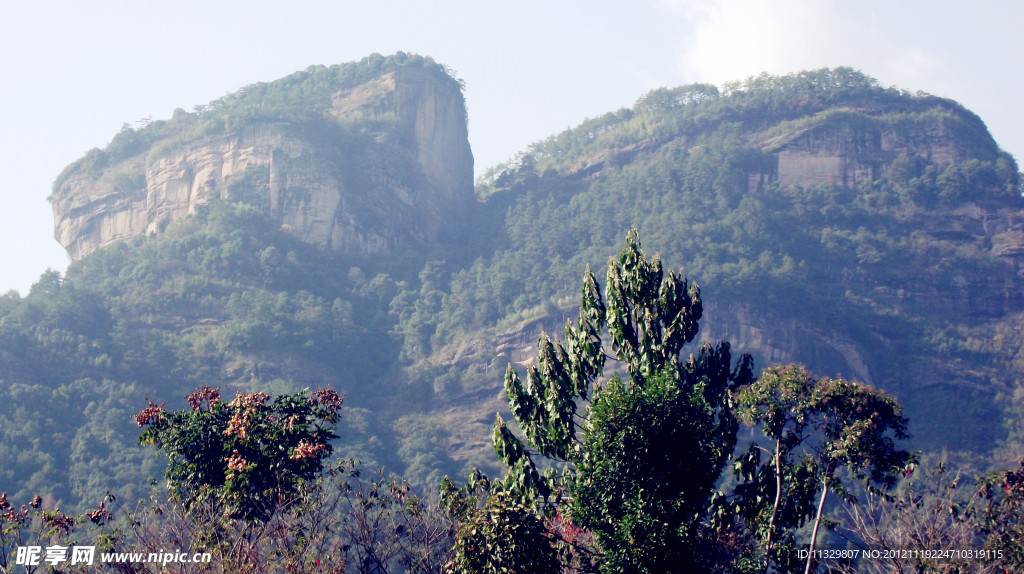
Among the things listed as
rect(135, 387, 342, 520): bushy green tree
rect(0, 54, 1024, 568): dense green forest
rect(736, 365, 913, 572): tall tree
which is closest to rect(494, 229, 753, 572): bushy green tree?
rect(736, 365, 913, 572): tall tree

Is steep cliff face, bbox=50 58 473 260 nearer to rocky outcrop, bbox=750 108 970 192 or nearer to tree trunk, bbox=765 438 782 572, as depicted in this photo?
rocky outcrop, bbox=750 108 970 192

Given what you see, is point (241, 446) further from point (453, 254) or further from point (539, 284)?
point (453, 254)

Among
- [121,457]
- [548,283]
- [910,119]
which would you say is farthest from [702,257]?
[121,457]

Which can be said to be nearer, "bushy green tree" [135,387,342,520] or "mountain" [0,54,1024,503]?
"bushy green tree" [135,387,342,520]

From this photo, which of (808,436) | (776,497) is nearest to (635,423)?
(808,436)

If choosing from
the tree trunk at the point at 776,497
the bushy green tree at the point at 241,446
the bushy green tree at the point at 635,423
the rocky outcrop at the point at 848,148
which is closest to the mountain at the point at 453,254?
the rocky outcrop at the point at 848,148

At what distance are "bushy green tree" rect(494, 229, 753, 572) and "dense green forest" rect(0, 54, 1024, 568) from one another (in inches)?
1651

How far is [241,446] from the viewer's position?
15.6m

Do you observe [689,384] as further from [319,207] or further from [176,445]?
[319,207]

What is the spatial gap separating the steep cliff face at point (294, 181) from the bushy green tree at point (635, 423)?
82.3 m

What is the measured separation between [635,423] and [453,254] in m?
90.8

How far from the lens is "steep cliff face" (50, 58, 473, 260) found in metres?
96.0

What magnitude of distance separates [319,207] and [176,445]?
271 ft

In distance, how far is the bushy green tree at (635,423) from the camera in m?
13.4
